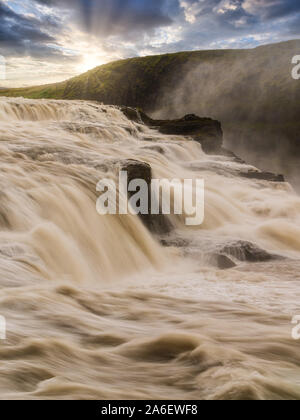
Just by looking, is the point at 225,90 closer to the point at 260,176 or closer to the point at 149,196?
the point at 260,176

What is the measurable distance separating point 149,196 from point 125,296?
4015mm

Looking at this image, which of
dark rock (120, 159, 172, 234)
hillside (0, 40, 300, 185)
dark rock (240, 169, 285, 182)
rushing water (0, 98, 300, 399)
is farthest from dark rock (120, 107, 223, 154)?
hillside (0, 40, 300, 185)

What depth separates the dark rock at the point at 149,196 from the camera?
26.6ft

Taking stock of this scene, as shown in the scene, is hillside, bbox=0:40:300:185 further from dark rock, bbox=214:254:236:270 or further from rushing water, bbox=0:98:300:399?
dark rock, bbox=214:254:236:270

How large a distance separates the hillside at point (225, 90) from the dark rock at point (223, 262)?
3473 centimetres

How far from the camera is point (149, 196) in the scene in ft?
28.1

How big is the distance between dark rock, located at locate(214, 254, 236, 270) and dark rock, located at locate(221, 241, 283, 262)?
42 cm

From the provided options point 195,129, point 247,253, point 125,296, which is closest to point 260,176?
point 195,129

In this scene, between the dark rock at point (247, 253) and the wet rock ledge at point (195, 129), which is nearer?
the dark rock at point (247, 253)

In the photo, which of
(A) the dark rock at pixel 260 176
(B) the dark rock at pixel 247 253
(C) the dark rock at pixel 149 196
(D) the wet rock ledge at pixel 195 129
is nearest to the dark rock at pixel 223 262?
(B) the dark rock at pixel 247 253

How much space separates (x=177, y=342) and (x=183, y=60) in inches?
2664

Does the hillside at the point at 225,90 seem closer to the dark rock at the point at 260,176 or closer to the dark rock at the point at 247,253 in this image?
the dark rock at the point at 260,176

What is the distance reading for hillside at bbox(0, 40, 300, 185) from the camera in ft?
147

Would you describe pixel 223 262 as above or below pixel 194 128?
below
